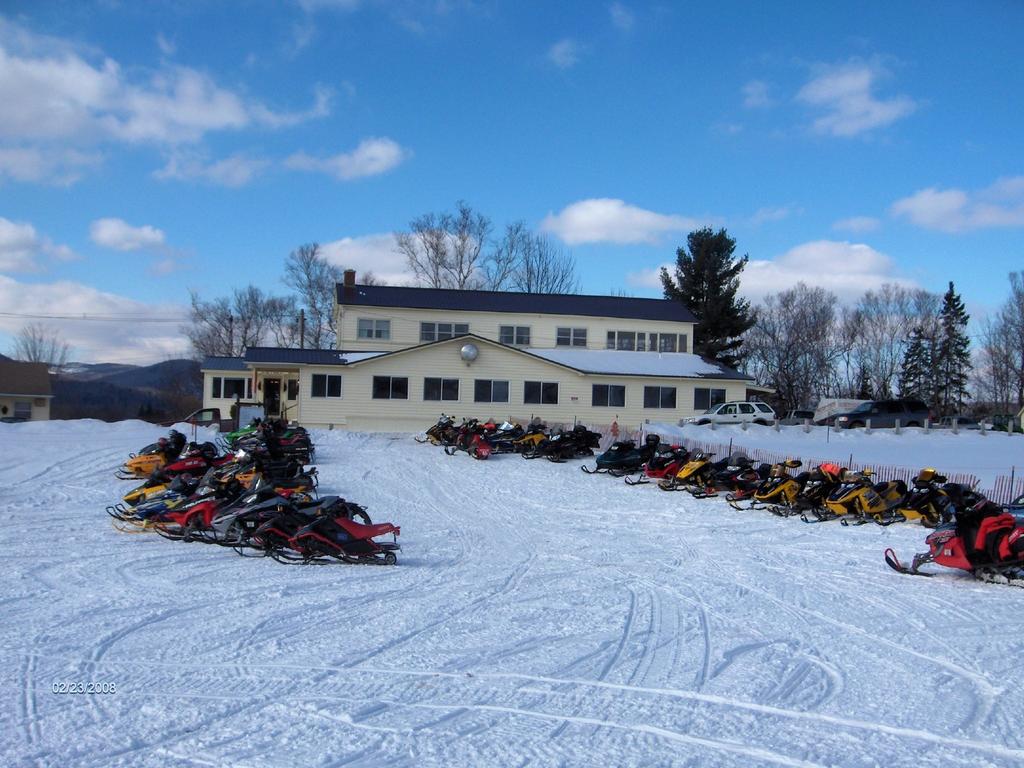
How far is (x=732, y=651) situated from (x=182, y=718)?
367 cm

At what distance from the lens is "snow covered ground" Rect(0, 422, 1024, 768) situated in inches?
165

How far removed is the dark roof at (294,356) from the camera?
32.4 m

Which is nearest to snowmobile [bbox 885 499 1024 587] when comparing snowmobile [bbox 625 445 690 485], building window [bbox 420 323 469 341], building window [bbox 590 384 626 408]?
snowmobile [bbox 625 445 690 485]

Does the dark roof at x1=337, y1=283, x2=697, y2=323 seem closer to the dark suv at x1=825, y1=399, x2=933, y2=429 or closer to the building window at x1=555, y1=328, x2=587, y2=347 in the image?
the building window at x1=555, y1=328, x2=587, y2=347

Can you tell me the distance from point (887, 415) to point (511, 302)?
57.1 ft

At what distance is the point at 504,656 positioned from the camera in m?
5.73

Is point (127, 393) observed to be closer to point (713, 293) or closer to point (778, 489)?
point (713, 293)

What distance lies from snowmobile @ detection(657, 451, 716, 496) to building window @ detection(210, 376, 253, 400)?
30597 millimetres

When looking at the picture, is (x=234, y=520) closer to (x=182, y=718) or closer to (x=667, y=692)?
(x=182, y=718)

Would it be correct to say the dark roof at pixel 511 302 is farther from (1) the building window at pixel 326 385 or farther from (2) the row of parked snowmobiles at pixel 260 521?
(2) the row of parked snowmobiles at pixel 260 521

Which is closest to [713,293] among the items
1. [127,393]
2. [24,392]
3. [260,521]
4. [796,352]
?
[796,352]

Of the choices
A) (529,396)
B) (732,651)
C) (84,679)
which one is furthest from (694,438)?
(84,679)

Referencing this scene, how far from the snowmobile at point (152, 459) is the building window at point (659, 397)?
20990 mm
